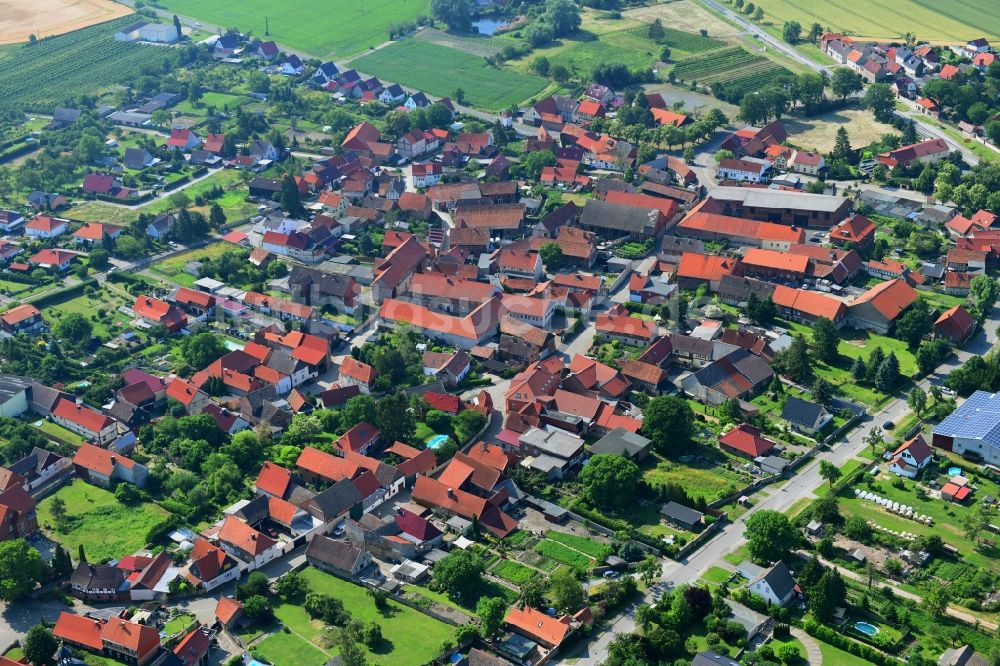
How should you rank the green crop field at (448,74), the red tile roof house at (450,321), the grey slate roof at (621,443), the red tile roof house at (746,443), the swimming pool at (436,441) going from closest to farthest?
the grey slate roof at (621,443) → the red tile roof house at (746,443) → the swimming pool at (436,441) → the red tile roof house at (450,321) → the green crop field at (448,74)

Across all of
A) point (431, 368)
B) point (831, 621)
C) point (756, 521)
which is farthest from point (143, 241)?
point (831, 621)

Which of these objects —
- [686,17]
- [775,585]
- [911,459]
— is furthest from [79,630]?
[686,17]

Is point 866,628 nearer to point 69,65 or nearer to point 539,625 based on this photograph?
point 539,625

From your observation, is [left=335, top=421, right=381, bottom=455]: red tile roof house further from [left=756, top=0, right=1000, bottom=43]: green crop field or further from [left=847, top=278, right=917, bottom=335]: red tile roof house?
[left=756, top=0, right=1000, bottom=43]: green crop field

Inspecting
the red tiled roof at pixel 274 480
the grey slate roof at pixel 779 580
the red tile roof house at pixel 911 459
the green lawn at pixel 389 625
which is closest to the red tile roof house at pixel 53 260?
the red tiled roof at pixel 274 480

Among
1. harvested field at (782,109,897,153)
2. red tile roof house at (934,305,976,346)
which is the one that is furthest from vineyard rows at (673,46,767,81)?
red tile roof house at (934,305,976,346)

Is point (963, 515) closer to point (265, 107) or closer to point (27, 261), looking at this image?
point (27, 261)

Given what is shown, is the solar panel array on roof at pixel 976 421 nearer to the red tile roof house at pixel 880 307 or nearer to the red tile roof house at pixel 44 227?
the red tile roof house at pixel 880 307
